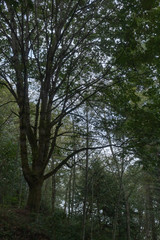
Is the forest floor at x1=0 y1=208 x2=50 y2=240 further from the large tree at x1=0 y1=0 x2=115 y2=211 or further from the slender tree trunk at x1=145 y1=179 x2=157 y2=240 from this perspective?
the slender tree trunk at x1=145 y1=179 x2=157 y2=240

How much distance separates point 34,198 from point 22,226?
2.37 ft

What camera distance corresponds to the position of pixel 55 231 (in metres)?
5.59

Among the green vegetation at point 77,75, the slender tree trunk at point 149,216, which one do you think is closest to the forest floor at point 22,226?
the green vegetation at point 77,75

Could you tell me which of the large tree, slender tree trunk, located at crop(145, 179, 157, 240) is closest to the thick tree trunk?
the large tree

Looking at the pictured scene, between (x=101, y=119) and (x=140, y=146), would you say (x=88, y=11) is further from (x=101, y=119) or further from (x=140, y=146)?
(x=140, y=146)

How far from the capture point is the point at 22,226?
4844 millimetres

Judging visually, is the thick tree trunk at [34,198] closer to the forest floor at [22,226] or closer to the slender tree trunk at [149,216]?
the forest floor at [22,226]

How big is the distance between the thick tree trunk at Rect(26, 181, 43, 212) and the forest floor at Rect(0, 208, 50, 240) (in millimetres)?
174

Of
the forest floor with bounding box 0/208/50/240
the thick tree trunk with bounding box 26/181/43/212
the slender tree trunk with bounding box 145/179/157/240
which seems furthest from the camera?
the slender tree trunk with bounding box 145/179/157/240

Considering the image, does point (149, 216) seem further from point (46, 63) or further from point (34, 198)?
point (46, 63)

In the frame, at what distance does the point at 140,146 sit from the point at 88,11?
4071mm

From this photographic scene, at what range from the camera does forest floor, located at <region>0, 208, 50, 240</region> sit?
14.8ft

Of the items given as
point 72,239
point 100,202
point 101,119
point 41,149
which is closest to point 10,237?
point 41,149

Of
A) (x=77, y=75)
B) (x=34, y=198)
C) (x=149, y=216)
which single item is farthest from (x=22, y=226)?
(x=149, y=216)
